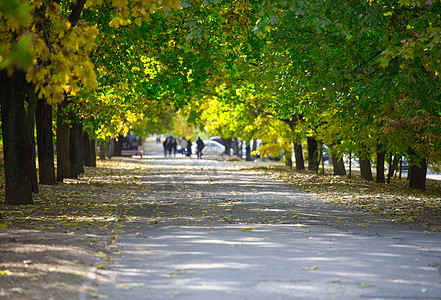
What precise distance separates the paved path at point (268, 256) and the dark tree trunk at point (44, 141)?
22.5 ft

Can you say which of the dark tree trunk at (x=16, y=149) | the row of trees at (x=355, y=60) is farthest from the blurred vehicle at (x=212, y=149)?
the dark tree trunk at (x=16, y=149)

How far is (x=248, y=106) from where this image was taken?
37.2 metres

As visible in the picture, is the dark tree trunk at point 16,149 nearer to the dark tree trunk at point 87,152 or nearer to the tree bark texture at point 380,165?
the tree bark texture at point 380,165

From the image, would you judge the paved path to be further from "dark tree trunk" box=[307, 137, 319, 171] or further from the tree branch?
"dark tree trunk" box=[307, 137, 319, 171]

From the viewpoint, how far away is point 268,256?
8688mm

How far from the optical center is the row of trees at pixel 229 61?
1030 centimetres

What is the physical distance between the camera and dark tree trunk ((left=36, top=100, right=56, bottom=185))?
21078mm

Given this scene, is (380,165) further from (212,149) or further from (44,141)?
(212,149)

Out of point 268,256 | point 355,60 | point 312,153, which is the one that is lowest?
point 268,256

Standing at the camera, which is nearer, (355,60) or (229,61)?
(355,60)

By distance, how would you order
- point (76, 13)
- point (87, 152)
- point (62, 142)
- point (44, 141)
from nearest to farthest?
point (76, 13) → point (44, 141) → point (62, 142) → point (87, 152)

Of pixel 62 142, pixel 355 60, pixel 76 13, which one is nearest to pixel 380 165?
pixel 62 142

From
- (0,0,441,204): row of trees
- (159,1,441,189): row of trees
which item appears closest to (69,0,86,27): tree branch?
(0,0,441,204): row of trees

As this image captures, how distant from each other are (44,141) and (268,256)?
45.7 feet
